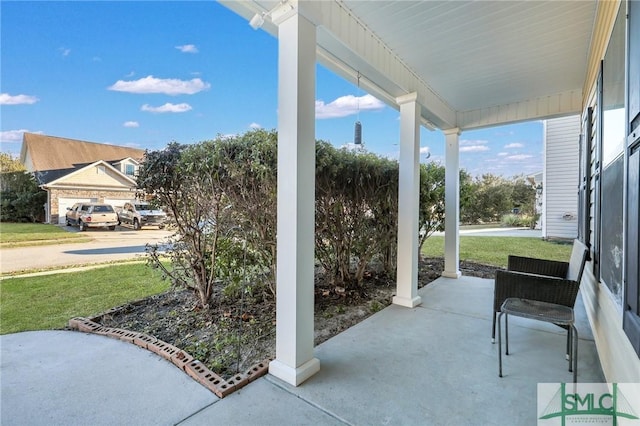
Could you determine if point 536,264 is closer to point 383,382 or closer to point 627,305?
point 627,305

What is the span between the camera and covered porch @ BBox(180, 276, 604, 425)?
1.73m

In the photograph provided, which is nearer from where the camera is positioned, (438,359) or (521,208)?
(438,359)

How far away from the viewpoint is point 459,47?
3029 millimetres

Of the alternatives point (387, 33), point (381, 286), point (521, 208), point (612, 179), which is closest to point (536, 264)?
point (612, 179)

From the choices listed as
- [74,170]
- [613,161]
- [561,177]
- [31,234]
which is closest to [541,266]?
[613,161]

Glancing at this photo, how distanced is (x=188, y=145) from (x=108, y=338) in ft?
6.48

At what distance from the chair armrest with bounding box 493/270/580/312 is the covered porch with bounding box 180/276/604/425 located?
0.47 m

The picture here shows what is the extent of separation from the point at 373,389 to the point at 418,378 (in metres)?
0.37

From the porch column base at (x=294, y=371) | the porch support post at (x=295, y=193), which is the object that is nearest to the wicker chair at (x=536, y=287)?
the porch column base at (x=294, y=371)

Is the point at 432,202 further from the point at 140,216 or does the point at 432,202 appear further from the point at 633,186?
the point at 140,216

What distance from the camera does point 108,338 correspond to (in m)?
2.69

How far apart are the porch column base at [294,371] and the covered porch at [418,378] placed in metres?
0.04

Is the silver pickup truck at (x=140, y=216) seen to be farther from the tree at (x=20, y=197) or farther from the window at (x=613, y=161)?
the window at (x=613, y=161)

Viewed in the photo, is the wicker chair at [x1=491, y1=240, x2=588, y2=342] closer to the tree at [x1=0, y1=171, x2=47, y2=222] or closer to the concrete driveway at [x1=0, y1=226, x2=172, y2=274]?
the concrete driveway at [x1=0, y1=226, x2=172, y2=274]
